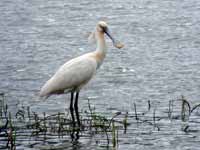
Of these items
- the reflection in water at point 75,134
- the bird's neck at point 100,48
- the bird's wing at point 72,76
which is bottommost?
the reflection in water at point 75,134

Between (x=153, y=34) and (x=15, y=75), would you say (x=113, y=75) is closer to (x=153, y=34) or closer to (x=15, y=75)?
(x=15, y=75)

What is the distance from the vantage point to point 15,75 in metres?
15.7

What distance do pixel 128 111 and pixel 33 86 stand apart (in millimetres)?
2693

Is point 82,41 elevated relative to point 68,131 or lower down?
elevated

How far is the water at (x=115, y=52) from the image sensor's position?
13.5m

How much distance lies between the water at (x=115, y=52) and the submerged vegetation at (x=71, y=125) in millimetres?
297

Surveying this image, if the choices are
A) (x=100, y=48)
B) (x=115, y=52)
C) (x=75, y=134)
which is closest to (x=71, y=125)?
(x=75, y=134)

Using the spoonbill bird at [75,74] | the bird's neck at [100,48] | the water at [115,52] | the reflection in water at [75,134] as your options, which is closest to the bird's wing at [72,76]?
the spoonbill bird at [75,74]

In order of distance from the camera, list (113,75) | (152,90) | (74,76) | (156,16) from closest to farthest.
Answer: (74,76) → (152,90) → (113,75) → (156,16)

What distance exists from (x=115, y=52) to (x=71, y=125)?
6229mm

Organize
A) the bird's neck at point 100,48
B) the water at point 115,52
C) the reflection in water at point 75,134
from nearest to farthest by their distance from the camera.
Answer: the reflection in water at point 75,134
the bird's neck at point 100,48
the water at point 115,52

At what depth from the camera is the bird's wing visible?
12.1 metres

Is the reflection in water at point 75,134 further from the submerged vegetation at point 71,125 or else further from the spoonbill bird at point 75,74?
the spoonbill bird at point 75,74

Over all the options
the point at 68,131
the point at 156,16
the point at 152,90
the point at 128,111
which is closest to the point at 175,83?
the point at 152,90
